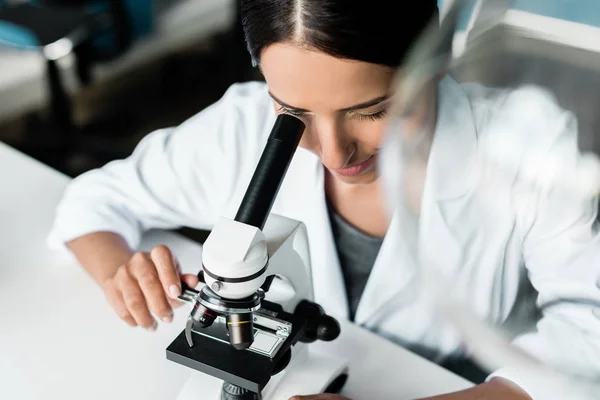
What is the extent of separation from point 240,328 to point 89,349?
1.20 ft

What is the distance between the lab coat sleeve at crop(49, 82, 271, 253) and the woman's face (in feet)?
0.98

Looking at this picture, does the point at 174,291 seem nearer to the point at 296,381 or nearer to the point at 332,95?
the point at 296,381

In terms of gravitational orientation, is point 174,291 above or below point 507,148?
below

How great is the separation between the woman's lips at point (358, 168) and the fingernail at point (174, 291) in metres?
0.24

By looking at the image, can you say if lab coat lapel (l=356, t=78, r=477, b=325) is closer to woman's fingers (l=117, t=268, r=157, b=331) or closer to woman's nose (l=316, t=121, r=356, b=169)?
woman's nose (l=316, t=121, r=356, b=169)

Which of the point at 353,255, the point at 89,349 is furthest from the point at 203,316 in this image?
the point at 353,255

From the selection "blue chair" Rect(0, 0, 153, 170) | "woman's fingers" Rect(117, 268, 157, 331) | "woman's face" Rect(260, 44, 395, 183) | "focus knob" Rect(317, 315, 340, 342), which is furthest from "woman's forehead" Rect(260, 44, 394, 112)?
"blue chair" Rect(0, 0, 153, 170)

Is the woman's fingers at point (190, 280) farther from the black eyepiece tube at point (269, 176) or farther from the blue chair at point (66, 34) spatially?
the blue chair at point (66, 34)

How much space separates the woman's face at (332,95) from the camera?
70cm

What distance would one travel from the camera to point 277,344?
69 centimetres

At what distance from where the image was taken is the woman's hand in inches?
32.6

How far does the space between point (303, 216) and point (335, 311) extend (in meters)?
0.16

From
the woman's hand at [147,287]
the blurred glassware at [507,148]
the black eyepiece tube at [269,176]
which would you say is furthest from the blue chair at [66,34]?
the blurred glassware at [507,148]

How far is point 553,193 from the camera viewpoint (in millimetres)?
369
